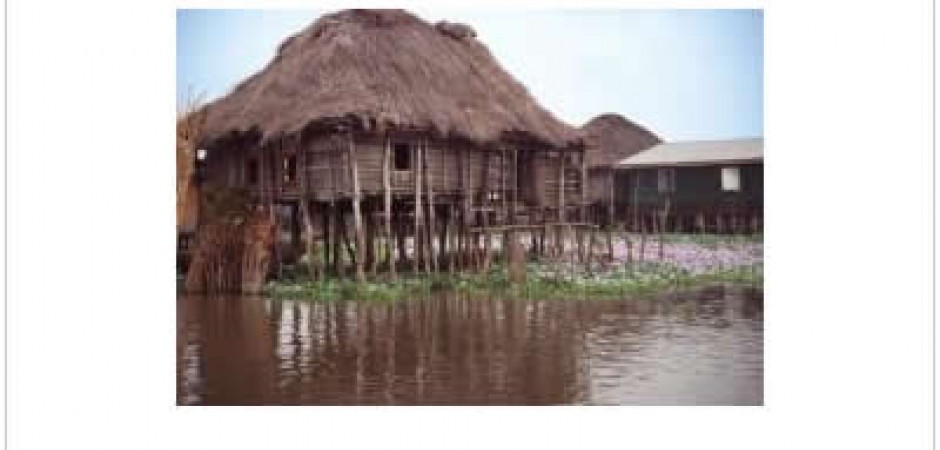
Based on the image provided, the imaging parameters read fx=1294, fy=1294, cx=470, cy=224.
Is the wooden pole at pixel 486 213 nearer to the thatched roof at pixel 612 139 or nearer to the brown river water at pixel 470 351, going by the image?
the brown river water at pixel 470 351

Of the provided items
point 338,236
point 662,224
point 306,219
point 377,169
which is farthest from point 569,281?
point 306,219

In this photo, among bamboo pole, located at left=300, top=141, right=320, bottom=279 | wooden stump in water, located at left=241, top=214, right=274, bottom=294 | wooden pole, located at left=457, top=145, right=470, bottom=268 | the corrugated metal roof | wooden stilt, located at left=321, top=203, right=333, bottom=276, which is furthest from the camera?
wooden pole, located at left=457, top=145, right=470, bottom=268

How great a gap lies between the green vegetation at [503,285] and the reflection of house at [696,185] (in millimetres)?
418

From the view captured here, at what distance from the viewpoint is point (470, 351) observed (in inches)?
322

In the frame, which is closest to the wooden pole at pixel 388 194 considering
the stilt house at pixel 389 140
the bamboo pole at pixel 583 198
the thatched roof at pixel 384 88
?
the stilt house at pixel 389 140

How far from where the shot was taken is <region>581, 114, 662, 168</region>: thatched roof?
900cm

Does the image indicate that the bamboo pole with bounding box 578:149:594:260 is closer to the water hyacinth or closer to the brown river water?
the water hyacinth

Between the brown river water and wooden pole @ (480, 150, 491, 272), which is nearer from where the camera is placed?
the brown river water

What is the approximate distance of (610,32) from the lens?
8.23 m

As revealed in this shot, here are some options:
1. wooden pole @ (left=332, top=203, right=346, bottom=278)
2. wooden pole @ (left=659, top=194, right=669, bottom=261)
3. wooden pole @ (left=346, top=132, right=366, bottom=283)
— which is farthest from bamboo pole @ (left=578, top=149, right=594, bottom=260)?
wooden pole @ (left=332, top=203, right=346, bottom=278)

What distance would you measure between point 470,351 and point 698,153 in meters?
2.40

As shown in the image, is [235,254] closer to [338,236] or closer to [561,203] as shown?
[338,236]
